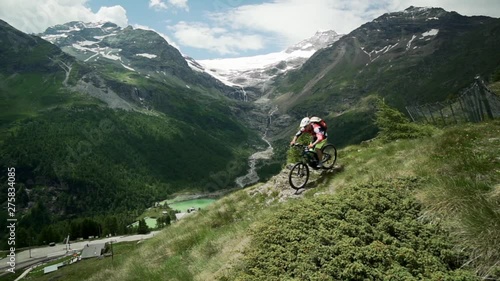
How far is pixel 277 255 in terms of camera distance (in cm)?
740

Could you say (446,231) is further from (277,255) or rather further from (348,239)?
(277,255)

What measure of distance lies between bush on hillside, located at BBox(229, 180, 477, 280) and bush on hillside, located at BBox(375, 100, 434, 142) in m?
25.0

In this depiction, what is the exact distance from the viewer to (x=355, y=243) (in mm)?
6941

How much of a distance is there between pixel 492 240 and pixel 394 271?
71.6 inches

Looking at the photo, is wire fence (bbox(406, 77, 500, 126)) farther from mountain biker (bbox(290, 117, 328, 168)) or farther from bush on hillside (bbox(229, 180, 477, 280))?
bush on hillside (bbox(229, 180, 477, 280))

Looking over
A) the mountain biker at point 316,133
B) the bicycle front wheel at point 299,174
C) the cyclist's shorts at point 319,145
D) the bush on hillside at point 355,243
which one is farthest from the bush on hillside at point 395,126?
the bush on hillside at point 355,243

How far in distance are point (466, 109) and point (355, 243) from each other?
2675 centimetres

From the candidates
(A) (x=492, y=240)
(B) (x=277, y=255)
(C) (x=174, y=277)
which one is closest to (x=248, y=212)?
(C) (x=174, y=277)

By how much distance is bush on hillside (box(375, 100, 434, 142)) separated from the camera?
1255 inches

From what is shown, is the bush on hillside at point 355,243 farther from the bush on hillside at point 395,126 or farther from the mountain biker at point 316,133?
the bush on hillside at point 395,126

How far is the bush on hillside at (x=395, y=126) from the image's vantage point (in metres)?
31.9

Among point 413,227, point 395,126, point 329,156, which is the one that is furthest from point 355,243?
point 395,126

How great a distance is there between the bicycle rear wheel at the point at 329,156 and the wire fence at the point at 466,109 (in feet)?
38.6

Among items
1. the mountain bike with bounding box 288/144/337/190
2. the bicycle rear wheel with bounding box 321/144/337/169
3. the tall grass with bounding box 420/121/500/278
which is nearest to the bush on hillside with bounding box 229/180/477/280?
the tall grass with bounding box 420/121/500/278
